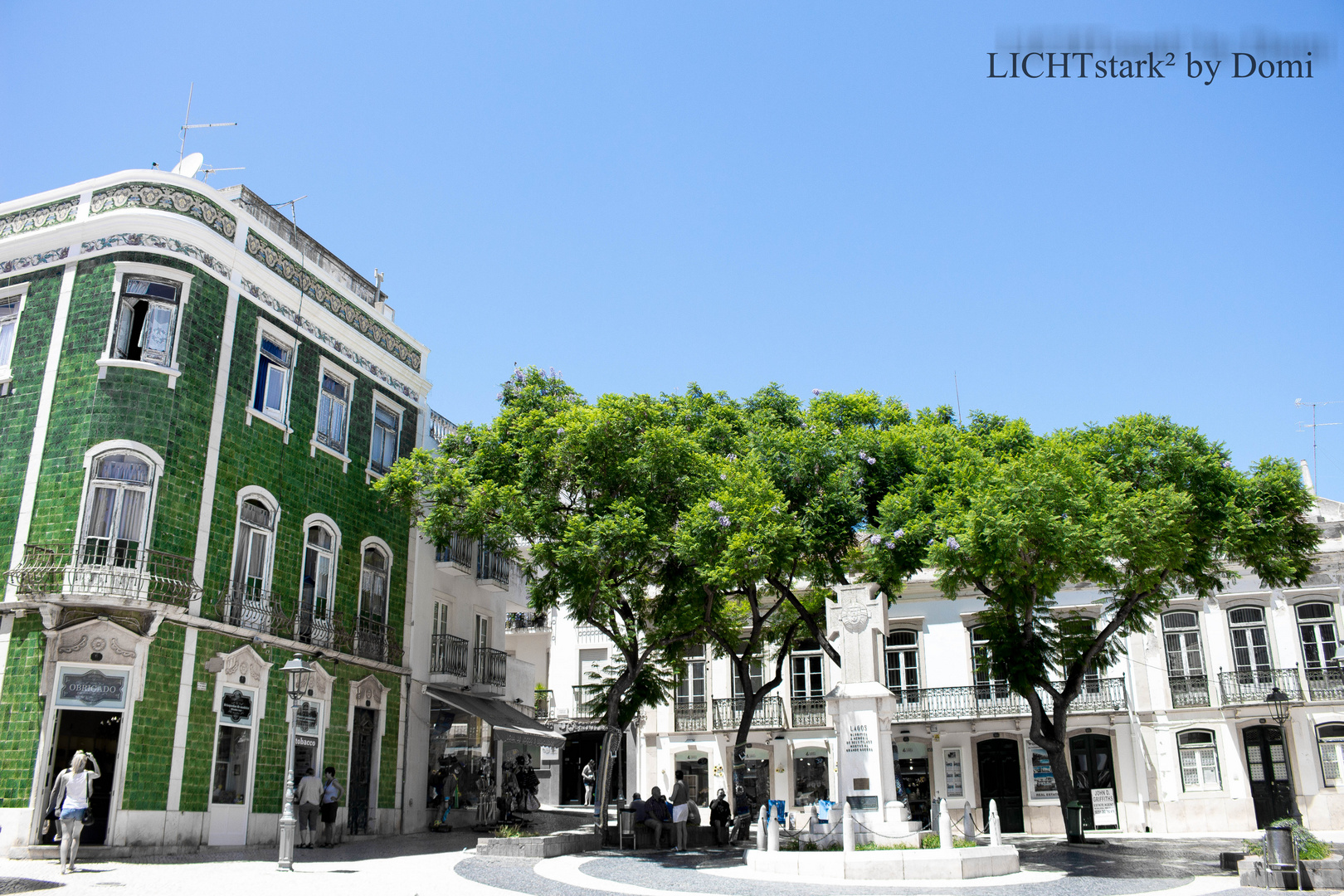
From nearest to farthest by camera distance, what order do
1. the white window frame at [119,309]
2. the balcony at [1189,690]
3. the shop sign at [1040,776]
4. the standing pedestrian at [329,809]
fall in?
the white window frame at [119,309]
the standing pedestrian at [329,809]
the balcony at [1189,690]
the shop sign at [1040,776]

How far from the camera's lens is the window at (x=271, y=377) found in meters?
20.2

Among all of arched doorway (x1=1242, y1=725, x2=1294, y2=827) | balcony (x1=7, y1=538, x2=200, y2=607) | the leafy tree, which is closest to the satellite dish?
balcony (x1=7, y1=538, x2=200, y2=607)

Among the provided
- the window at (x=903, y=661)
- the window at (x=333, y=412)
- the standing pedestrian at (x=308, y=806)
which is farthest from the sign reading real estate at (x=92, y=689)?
the window at (x=903, y=661)

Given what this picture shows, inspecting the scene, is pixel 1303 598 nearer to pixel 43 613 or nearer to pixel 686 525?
pixel 686 525

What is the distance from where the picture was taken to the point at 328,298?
73.5ft

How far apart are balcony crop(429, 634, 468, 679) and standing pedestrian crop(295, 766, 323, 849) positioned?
19.3 ft

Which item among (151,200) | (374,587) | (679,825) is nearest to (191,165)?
(151,200)

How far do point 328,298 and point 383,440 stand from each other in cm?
355

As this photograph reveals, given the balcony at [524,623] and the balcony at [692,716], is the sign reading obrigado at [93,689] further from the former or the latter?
the balcony at [524,623]

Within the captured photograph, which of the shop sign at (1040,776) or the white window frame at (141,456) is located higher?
the white window frame at (141,456)

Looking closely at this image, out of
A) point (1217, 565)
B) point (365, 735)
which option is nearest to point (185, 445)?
point (365, 735)

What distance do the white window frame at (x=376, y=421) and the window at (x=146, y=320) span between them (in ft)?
18.9

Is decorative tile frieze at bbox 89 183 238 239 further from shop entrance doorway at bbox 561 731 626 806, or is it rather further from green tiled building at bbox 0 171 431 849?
shop entrance doorway at bbox 561 731 626 806

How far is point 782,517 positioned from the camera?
64.8 feet
